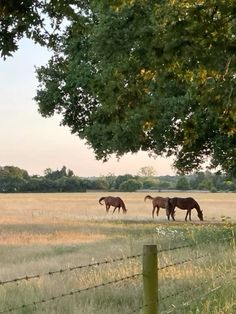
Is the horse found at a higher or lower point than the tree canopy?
lower

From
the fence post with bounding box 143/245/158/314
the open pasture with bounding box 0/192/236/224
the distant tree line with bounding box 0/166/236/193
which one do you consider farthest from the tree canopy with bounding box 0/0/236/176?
the distant tree line with bounding box 0/166/236/193

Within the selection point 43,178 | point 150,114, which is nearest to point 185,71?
point 150,114

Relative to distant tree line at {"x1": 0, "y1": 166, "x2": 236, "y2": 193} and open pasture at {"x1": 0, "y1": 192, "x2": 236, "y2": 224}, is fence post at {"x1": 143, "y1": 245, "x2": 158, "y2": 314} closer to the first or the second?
open pasture at {"x1": 0, "y1": 192, "x2": 236, "y2": 224}

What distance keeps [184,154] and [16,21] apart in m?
21.4

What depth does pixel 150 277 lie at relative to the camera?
6172 millimetres

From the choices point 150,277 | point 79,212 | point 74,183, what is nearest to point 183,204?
point 79,212

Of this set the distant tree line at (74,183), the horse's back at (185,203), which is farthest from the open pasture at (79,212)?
the distant tree line at (74,183)

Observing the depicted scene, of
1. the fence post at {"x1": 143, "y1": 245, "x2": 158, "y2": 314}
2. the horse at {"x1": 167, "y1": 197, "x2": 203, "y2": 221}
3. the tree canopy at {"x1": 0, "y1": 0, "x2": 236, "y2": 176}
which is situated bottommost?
the fence post at {"x1": 143, "y1": 245, "x2": 158, "y2": 314}

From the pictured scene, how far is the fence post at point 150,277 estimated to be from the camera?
20.2 feet

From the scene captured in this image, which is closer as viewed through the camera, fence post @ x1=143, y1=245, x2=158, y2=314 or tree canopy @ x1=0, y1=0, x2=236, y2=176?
fence post @ x1=143, y1=245, x2=158, y2=314

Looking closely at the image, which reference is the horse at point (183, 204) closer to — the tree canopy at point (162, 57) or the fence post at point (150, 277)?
the tree canopy at point (162, 57)

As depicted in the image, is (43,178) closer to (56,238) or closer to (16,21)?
(56,238)

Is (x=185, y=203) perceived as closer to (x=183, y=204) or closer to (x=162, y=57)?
(x=183, y=204)

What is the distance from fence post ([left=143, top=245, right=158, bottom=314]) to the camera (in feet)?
20.2
